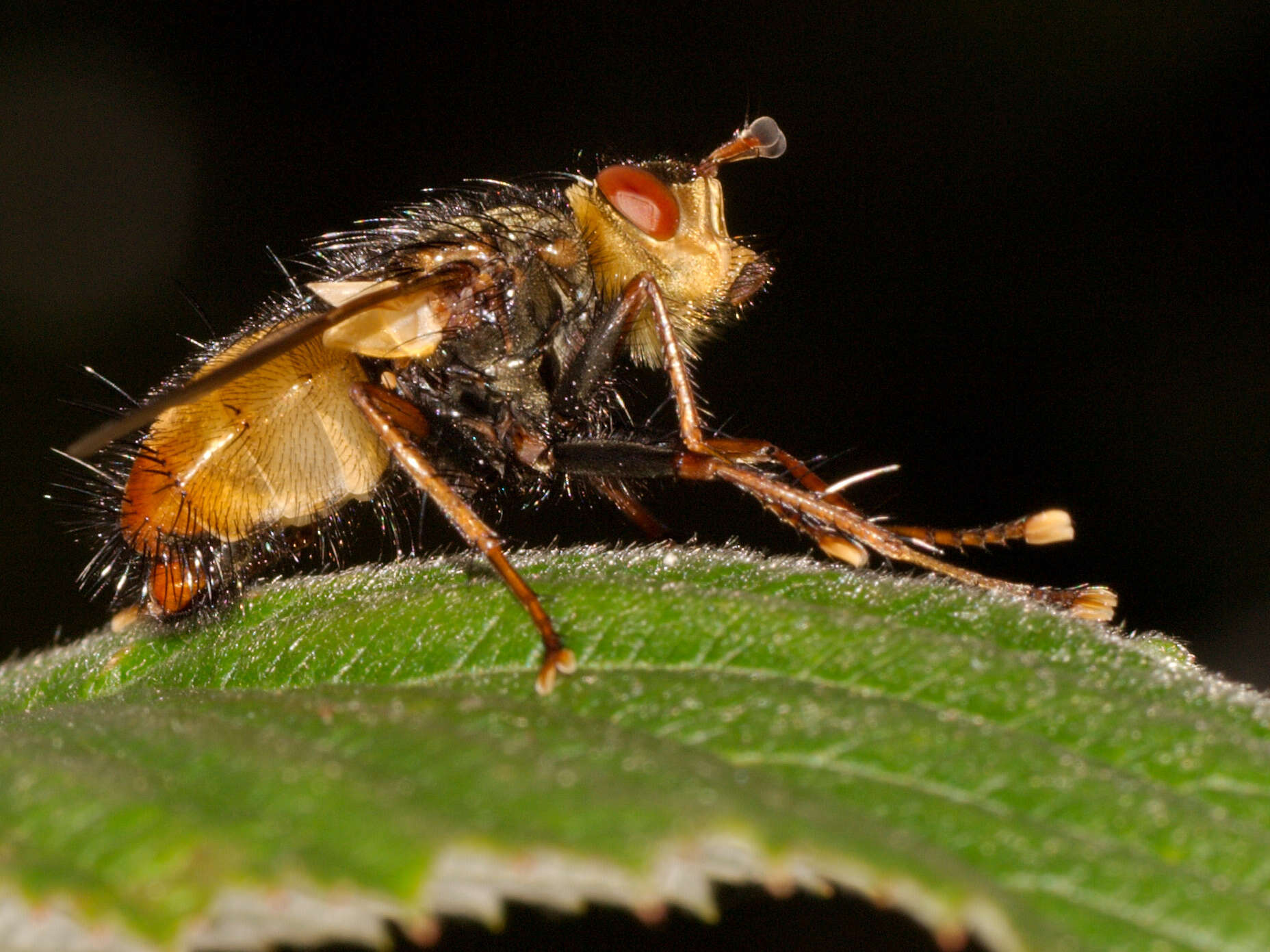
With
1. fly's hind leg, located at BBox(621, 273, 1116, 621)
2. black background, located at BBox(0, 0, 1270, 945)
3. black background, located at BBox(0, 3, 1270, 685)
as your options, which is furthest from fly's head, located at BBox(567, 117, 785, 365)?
black background, located at BBox(0, 0, 1270, 945)

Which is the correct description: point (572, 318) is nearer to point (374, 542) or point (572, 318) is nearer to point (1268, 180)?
point (374, 542)

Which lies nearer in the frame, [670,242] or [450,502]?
[450,502]

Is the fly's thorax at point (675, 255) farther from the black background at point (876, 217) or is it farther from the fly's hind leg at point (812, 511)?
the black background at point (876, 217)

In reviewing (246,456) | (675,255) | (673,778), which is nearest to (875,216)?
(675,255)

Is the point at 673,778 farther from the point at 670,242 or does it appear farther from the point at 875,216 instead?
the point at 875,216

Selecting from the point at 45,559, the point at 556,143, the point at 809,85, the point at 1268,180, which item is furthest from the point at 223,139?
the point at 1268,180

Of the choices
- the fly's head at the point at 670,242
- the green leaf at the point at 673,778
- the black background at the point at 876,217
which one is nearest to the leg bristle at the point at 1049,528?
the green leaf at the point at 673,778
